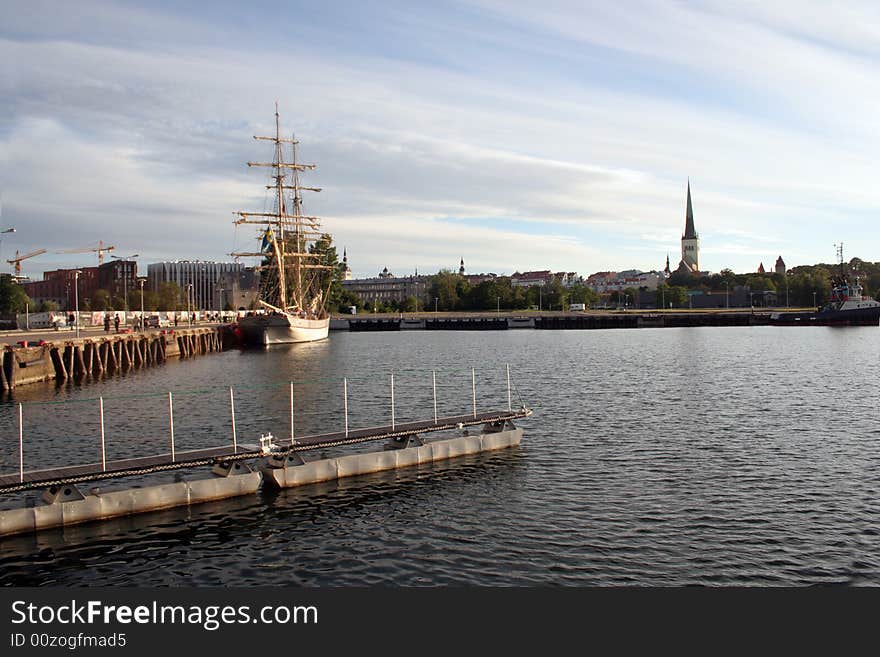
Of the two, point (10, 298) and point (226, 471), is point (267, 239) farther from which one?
point (226, 471)

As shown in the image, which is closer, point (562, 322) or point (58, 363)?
point (58, 363)

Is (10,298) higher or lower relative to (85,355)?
higher

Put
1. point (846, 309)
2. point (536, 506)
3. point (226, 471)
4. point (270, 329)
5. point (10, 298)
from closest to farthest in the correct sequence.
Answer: point (536, 506)
point (226, 471)
point (270, 329)
point (10, 298)
point (846, 309)

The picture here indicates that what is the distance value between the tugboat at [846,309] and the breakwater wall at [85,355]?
138 m

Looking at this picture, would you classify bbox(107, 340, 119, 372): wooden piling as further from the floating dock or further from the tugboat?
the tugboat

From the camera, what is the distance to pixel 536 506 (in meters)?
21.0

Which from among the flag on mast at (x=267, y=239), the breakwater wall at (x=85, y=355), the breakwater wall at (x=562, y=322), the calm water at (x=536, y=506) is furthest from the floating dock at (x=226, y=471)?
the breakwater wall at (x=562, y=322)

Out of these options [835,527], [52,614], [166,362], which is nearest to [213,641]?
[52,614]

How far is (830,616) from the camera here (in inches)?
501

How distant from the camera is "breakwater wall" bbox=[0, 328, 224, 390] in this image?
1974 inches

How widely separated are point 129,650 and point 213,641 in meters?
1.22

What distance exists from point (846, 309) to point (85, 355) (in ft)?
509

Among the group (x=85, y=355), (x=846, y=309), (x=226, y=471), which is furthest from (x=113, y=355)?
(x=846, y=309)

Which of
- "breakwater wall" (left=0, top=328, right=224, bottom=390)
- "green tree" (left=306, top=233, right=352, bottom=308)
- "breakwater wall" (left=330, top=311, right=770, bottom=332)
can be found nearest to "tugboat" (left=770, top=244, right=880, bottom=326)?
"breakwater wall" (left=330, top=311, right=770, bottom=332)
